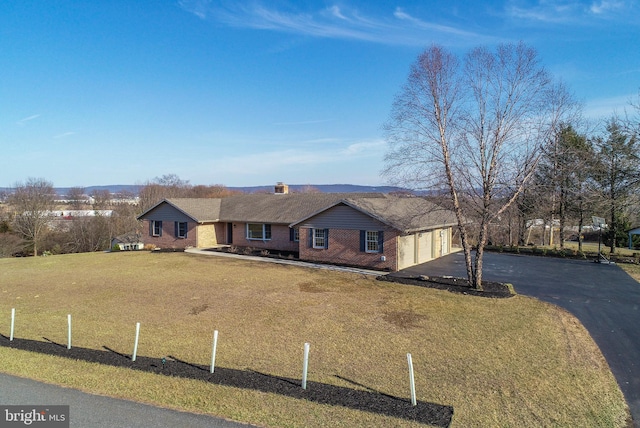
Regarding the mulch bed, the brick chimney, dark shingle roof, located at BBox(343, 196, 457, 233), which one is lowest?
the mulch bed

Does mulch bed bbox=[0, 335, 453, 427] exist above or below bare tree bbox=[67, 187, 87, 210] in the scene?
below

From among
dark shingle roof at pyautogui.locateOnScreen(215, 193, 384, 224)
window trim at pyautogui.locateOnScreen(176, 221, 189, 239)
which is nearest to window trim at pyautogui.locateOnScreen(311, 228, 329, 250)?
dark shingle roof at pyautogui.locateOnScreen(215, 193, 384, 224)

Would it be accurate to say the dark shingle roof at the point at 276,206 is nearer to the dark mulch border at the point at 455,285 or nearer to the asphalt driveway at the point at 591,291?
the asphalt driveway at the point at 591,291

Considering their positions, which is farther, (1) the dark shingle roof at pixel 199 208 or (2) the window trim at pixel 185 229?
(2) the window trim at pixel 185 229

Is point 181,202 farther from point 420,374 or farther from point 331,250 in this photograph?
point 420,374

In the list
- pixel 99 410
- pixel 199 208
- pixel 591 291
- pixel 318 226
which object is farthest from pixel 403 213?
pixel 99 410

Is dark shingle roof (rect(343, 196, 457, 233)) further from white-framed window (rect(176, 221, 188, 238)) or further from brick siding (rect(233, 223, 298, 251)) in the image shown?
white-framed window (rect(176, 221, 188, 238))

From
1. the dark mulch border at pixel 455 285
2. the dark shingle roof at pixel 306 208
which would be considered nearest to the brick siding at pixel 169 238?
the dark shingle roof at pixel 306 208
